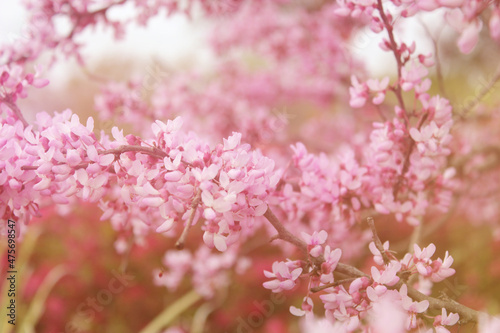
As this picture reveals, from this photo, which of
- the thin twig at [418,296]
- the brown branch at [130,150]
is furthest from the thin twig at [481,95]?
the brown branch at [130,150]

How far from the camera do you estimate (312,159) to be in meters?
0.89

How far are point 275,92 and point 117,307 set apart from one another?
1.81 meters

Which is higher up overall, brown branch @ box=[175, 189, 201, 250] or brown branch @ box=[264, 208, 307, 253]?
brown branch @ box=[175, 189, 201, 250]

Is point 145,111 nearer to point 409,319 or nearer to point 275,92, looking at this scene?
point 409,319

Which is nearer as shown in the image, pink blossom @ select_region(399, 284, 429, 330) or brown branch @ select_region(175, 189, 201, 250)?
brown branch @ select_region(175, 189, 201, 250)

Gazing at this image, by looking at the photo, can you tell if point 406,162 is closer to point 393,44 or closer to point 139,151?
point 393,44

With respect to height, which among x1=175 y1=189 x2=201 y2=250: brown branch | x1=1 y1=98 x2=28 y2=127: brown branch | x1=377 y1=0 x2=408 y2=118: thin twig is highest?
x1=377 y1=0 x2=408 y2=118: thin twig

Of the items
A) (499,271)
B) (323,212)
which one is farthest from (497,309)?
(323,212)

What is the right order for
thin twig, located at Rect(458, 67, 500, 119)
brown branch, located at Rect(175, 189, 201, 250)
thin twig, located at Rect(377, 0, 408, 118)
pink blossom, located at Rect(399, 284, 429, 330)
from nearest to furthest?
1. brown branch, located at Rect(175, 189, 201, 250)
2. pink blossom, located at Rect(399, 284, 429, 330)
3. thin twig, located at Rect(377, 0, 408, 118)
4. thin twig, located at Rect(458, 67, 500, 119)

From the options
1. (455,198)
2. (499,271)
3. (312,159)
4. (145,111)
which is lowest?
(499,271)

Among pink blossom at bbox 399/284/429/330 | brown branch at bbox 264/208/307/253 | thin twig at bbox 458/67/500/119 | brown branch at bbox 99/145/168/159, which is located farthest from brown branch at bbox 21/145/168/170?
thin twig at bbox 458/67/500/119

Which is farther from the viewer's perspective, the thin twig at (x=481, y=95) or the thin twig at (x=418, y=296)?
the thin twig at (x=481, y=95)

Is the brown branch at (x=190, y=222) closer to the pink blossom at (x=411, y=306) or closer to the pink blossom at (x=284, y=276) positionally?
the pink blossom at (x=284, y=276)

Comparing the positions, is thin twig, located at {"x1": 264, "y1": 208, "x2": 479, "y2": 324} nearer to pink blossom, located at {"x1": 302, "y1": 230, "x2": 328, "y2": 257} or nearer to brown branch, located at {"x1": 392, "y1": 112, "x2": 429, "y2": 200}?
pink blossom, located at {"x1": 302, "y1": 230, "x2": 328, "y2": 257}
